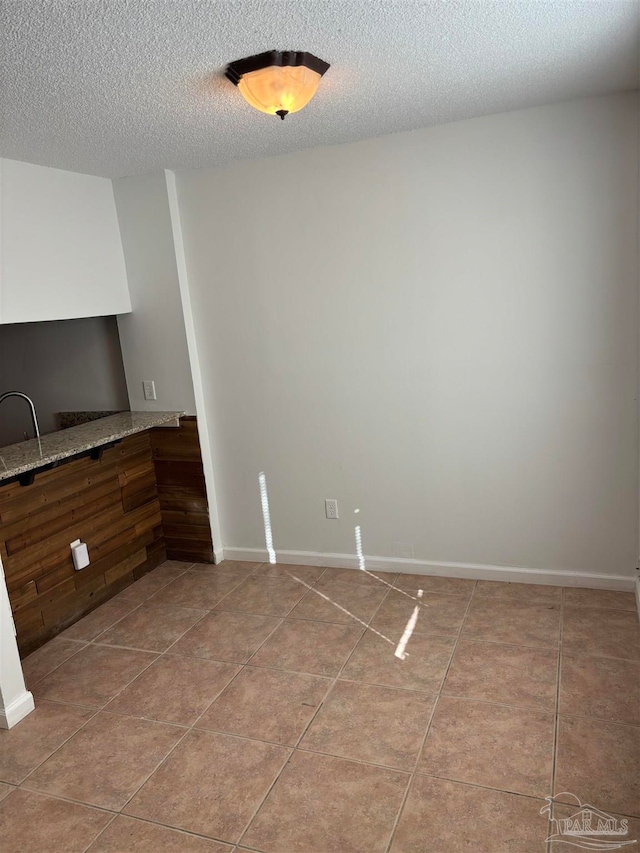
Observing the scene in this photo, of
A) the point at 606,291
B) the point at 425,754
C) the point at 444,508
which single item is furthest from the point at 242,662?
the point at 606,291

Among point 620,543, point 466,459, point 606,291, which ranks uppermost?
point 606,291

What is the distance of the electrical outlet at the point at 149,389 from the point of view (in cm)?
389

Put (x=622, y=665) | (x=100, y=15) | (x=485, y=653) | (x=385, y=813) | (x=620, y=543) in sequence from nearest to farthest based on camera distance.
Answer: (x=100, y=15) < (x=385, y=813) < (x=622, y=665) < (x=485, y=653) < (x=620, y=543)

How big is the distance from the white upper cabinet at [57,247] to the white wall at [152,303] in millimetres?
84

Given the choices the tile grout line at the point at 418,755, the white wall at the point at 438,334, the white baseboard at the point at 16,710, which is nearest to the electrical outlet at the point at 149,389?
the white wall at the point at 438,334

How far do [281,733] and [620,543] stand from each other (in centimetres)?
191

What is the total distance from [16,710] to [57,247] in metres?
2.20

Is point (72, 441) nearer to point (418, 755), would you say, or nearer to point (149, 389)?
point (149, 389)

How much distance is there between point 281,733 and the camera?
2396 mm

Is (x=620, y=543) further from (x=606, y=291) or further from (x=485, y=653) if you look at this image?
(x=606, y=291)

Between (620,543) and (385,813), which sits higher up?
(620,543)

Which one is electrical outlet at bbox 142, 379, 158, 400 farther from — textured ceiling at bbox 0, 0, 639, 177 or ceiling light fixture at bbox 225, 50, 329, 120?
ceiling light fixture at bbox 225, 50, 329, 120

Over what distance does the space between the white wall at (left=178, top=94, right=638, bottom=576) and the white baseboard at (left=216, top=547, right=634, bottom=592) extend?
2.0 inches

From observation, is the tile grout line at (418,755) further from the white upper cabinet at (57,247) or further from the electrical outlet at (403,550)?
the white upper cabinet at (57,247)
